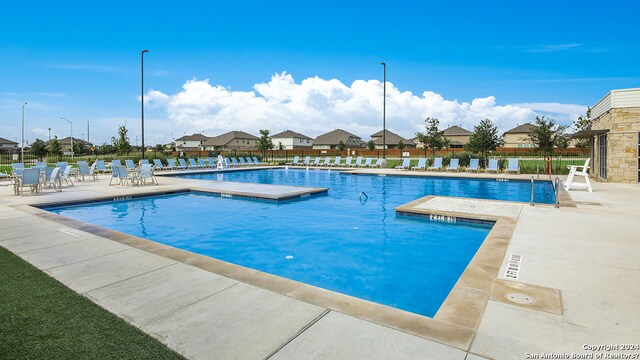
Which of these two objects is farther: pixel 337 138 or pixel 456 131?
pixel 337 138

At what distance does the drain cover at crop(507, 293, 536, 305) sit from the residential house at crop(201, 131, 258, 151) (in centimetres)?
8778

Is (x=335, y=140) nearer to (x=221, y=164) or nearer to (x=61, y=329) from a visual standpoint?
(x=221, y=164)

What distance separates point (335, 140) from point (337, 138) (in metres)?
0.73

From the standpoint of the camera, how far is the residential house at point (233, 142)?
89.9 metres

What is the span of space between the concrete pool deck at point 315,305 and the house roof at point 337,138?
3139 inches

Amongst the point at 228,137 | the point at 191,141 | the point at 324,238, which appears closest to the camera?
the point at 324,238

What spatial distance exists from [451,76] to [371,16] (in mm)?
11277

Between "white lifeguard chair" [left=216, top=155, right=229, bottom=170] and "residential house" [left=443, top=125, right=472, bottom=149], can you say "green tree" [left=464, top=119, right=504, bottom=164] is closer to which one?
"white lifeguard chair" [left=216, top=155, right=229, bottom=170]

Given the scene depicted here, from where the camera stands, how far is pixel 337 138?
8644 cm

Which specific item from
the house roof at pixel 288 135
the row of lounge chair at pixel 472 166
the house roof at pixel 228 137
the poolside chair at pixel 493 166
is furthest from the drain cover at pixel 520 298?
the house roof at pixel 288 135

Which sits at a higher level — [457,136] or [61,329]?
[457,136]

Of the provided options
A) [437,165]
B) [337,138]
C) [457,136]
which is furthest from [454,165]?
[337,138]

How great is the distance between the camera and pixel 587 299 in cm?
378

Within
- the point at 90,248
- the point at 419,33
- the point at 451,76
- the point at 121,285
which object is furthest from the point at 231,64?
the point at 121,285
